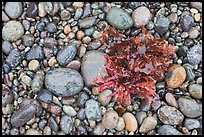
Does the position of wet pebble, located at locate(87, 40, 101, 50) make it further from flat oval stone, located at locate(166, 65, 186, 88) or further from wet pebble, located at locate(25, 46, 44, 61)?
flat oval stone, located at locate(166, 65, 186, 88)

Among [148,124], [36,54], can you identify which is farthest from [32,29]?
[148,124]

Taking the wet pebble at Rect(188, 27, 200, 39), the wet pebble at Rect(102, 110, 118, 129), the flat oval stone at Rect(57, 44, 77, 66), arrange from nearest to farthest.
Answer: the wet pebble at Rect(102, 110, 118, 129) → the flat oval stone at Rect(57, 44, 77, 66) → the wet pebble at Rect(188, 27, 200, 39)

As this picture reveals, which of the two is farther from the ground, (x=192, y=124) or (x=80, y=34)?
(x=80, y=34)

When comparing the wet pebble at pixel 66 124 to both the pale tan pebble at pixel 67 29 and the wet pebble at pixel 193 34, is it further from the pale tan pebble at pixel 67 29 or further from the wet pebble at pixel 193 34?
the wet pebble at pixel 193 34

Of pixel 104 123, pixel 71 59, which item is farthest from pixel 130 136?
pixel 71 59

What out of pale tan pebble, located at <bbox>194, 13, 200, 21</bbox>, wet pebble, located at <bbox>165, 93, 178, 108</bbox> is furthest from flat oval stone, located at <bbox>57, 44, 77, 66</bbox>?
pale tan pebble, located at <bbox>194, 13, 200, 21</bbox>

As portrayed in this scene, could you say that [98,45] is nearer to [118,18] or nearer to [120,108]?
[118,18]

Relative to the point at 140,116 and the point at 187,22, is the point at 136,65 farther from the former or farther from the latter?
the point at 187,22
